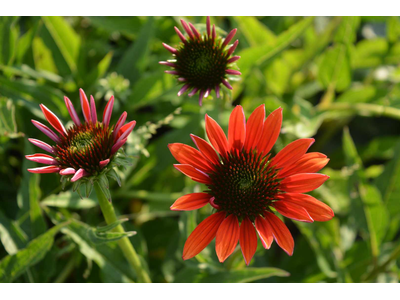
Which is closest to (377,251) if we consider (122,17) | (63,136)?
(63,136)

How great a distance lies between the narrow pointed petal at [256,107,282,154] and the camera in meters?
0.83

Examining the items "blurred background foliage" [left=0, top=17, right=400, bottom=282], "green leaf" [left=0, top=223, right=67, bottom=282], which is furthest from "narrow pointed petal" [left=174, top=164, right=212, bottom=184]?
"green leaf" [left=0, top=223, right=67, bottom=282]

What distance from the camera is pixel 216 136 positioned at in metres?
0.85

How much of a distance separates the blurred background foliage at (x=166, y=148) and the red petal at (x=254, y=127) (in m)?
0.29

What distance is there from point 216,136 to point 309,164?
0.69 ft

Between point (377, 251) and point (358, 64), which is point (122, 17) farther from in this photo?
point (377, 251)

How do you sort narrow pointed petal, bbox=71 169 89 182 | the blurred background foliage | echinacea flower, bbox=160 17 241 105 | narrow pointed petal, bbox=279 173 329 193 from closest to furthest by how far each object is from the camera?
narrow pointed petal, bbox=71 169 89 182 < narrow pointed petal, bbox=279 173 329 193 < echinacea flower, bbox=160 17 241 105 < the blurred background foliage

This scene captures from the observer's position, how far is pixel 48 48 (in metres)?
1.49

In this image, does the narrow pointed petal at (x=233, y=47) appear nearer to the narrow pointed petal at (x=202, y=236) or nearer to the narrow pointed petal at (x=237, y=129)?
the narrow pointed petal at (x=237, y=129)

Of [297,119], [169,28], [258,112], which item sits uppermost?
[169,28]

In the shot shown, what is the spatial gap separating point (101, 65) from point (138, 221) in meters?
0.60

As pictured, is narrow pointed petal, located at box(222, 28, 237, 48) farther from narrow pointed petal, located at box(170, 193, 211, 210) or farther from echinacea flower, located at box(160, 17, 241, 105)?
narrow pointed petal, located at box(170, 193, 211, 210)

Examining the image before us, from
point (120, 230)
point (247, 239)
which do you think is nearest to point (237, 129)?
point (247, 239)

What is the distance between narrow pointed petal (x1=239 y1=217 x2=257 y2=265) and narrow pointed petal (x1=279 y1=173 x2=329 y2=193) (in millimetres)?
114
